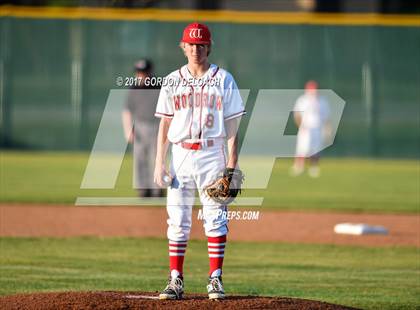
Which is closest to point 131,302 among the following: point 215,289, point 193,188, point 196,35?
point 215,289

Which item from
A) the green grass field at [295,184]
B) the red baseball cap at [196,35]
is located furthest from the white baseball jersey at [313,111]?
the red baseball cap at [196,35]

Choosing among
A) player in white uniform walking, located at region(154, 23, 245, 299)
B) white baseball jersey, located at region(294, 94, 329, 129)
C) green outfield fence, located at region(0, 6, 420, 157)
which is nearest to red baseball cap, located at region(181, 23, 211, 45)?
player in white uniform walking, located at region(154, 23, 245, 299)

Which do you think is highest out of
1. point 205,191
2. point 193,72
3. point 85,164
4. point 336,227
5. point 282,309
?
point 193,72

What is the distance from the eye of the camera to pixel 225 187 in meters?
7.39

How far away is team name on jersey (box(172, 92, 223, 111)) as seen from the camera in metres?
7.47

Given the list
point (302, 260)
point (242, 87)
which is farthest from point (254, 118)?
point (302, 260)

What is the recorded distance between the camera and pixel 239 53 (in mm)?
27469

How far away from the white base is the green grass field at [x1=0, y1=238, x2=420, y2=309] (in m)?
0.99

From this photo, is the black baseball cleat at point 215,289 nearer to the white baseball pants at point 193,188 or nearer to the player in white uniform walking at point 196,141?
the player in white uniform walking at point 196,141

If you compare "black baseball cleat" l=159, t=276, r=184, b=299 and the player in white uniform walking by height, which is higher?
the player in white uniform walking

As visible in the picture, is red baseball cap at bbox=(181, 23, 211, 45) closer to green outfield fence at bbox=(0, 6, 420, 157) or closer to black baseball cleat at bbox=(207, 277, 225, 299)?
black baseball cleat at bbox=(207, 277, 225, 299)

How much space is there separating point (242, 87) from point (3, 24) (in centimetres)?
708

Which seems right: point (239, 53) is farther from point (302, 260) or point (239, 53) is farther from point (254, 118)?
point (302, 260)

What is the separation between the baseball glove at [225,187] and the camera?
741 centimetres
